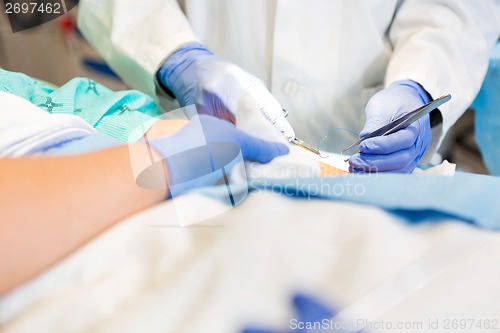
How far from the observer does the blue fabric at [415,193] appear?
0.40 meters

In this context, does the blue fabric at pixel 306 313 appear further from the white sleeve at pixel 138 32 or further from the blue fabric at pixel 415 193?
the white sleeve at pixel 138 32

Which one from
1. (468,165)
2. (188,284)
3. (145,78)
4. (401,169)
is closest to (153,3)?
(145,78)

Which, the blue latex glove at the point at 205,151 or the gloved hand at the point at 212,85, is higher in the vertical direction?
the blue latex glove at the point at 205,151

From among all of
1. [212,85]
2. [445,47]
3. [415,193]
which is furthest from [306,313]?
[445,47]

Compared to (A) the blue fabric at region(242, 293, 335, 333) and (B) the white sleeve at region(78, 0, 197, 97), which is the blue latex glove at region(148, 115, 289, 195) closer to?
(A) the blue fabric at region(242, 293, 335, 333)

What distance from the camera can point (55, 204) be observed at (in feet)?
1.34

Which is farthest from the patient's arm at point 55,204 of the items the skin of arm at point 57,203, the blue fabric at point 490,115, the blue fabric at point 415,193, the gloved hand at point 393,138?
the blue fabric at point 490,115

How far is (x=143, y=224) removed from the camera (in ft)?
1.29

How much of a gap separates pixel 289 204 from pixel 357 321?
5.0 inches

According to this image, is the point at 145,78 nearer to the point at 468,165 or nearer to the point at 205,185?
the point at 205,185

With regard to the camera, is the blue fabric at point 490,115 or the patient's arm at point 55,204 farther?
the blue fabric at point 490,115

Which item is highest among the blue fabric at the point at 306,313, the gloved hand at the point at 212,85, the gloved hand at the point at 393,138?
the blue fabric at the point at 306,313

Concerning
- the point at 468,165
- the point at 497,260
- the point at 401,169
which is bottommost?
the point at 468,165

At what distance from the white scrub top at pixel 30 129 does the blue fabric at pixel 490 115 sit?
865mm
